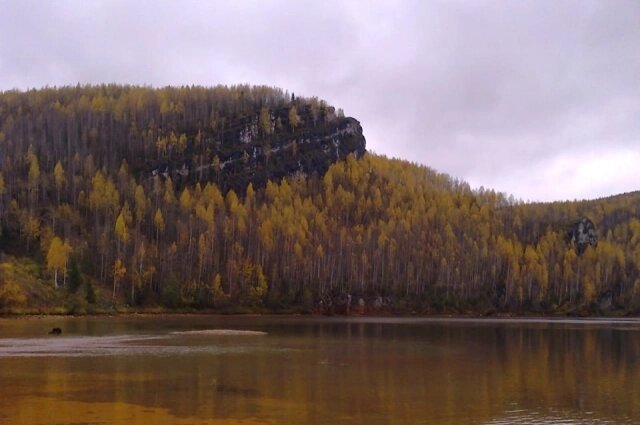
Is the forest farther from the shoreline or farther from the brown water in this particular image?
the brown water

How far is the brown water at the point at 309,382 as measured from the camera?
31.3 m

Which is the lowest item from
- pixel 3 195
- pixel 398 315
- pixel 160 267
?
pixel 398 315

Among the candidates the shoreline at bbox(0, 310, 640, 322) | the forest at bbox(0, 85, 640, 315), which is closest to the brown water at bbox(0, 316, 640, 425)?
the shoreline at bbox(0, 310, 640, 322)

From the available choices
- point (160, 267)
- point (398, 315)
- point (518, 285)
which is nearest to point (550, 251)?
point (518, 285)

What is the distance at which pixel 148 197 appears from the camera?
7372 inches

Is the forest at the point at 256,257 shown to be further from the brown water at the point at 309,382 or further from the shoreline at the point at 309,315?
the brown water at the point at 309,382

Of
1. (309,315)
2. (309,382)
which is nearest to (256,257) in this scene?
(309,315)

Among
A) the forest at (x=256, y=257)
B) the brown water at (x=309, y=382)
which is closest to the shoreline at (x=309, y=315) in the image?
the forest at (x=256, y=257)

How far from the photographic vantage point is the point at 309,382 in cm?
4069

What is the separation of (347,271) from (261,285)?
23993 millimetres

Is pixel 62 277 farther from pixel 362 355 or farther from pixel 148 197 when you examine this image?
pixel 362 355

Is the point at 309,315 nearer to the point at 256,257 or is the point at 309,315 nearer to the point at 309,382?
the point at 256,257

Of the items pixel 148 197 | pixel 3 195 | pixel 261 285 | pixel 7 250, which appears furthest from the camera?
pixel 148 197

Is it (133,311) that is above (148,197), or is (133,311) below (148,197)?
below
